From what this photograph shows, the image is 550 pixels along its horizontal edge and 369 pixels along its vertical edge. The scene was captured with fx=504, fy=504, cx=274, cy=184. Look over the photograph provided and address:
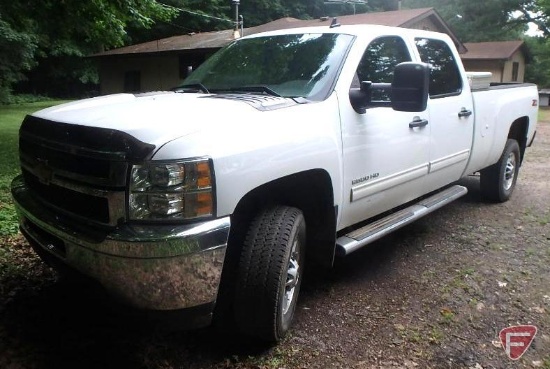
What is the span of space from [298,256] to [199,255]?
93cm

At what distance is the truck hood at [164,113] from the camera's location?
2406 mm

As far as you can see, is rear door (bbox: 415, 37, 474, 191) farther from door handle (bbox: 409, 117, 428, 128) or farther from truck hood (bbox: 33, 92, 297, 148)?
truck hood (bbox: 33, 92, 297, 148)

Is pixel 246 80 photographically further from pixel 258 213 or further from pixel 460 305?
pixel 460 305

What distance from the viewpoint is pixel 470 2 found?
36.0 meters

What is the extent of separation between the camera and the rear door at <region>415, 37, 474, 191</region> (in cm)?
432

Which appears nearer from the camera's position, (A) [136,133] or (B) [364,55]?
(A) [136,133]

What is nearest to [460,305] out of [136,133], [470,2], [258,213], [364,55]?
[258,213]

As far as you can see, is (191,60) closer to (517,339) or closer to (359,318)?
(359,318)

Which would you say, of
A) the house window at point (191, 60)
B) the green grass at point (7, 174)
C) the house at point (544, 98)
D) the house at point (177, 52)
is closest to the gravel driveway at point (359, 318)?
the green grass at point (7, 174)

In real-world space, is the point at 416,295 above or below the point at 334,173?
below

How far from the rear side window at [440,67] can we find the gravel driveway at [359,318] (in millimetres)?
1418

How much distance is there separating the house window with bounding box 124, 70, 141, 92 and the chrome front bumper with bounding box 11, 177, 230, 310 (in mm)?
23978

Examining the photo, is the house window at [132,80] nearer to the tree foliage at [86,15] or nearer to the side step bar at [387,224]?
the tree foliage at [86,15]

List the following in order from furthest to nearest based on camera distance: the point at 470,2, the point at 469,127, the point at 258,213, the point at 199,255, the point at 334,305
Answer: the point at 470,2
the point at 469,127
the point at 334,305
the point at 258,213
the point at 199,255
